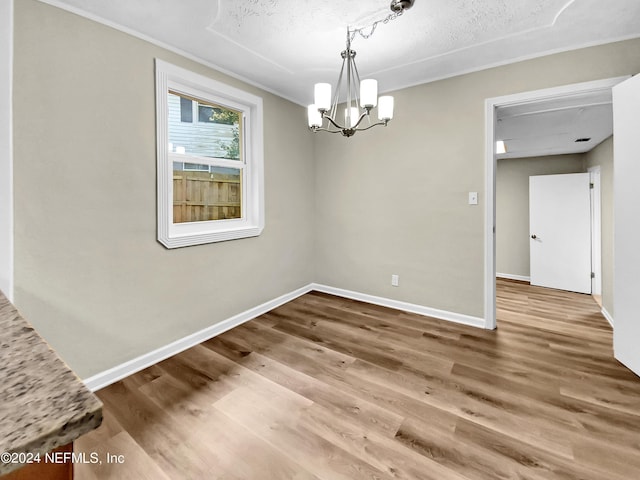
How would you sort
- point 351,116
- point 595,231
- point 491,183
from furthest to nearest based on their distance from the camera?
point 595,231
point 491,183
point 351,116

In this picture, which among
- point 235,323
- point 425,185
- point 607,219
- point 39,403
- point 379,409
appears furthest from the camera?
point 607,219

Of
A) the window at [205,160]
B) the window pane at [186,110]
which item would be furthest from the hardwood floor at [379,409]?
the window pane at [186,110]

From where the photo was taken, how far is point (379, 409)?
1779 millimetres

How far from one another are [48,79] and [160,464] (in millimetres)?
2237

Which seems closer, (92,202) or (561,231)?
(92,202)

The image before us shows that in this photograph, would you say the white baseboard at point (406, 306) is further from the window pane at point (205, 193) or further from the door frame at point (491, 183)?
the window pane at point (205, 193)

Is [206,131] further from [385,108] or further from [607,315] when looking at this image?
[607,315]

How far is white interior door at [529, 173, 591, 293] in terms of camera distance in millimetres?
4504

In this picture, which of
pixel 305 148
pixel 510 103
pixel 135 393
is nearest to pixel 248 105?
pixel 305 148

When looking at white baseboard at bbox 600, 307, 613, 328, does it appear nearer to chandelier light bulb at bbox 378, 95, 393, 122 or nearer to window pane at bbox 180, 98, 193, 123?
chandelier light bulb at bbox 378, 95, 393, 122

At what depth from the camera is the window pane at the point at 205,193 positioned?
2.63 meters

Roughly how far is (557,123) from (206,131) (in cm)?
386

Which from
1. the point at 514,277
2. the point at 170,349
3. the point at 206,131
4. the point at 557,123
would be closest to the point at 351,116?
the point at 206,131

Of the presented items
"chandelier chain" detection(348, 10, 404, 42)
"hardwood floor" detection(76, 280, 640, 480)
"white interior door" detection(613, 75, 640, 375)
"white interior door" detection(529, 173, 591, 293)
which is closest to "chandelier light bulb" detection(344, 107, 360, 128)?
"chandelier chain" detection(348, 10, 404, 42)
